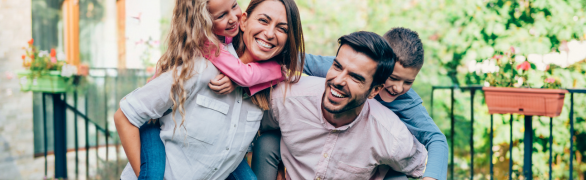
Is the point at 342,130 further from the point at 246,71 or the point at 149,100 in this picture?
the point at 149,100

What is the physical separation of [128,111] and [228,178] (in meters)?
0.65

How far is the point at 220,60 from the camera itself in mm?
1679

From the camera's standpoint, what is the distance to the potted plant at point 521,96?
3.09m

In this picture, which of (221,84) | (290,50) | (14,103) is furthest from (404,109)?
(14,103)

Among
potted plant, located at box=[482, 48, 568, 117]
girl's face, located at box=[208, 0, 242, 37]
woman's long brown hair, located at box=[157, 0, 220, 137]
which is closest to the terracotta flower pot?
potted plant, located at box=[482, 48, 568, 117]

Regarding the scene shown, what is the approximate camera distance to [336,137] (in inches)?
75.2

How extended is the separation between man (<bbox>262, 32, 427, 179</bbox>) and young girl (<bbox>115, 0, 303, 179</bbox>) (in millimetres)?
143

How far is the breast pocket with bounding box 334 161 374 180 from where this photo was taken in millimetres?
1916

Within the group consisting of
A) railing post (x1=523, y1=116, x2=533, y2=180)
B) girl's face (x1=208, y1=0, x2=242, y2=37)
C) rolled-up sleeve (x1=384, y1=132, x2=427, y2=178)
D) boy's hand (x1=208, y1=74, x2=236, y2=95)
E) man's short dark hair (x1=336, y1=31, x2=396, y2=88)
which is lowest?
railing post (x1=523, y1=116, x2=533, y2=180)

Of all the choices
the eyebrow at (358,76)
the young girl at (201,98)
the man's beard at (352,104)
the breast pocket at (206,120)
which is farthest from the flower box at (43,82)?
the eyebrow at (358,76)

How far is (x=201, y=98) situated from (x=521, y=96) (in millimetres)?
2778

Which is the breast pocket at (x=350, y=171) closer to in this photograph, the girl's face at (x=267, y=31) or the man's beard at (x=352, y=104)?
the man's beard at (x=352, y=104)

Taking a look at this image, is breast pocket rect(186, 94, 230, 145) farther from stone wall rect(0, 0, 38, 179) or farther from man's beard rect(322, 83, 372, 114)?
stone wall rect(0, 0, 38, 179)

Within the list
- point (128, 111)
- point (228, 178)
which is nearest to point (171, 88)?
point (128, 111)
